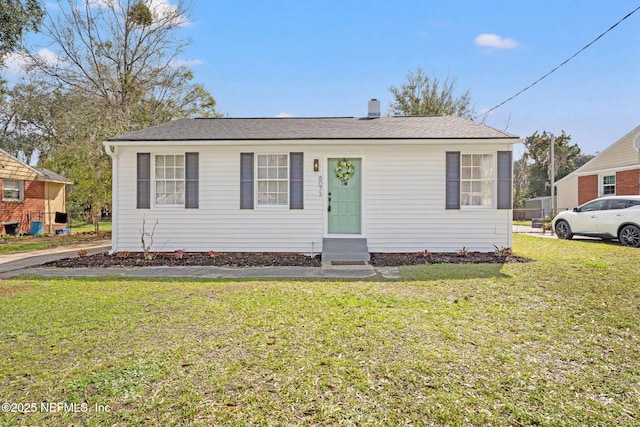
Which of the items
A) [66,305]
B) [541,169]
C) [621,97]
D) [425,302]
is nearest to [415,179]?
[425,302]

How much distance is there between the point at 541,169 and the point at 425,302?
35.6 meters

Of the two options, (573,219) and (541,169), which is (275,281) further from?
(541,169)

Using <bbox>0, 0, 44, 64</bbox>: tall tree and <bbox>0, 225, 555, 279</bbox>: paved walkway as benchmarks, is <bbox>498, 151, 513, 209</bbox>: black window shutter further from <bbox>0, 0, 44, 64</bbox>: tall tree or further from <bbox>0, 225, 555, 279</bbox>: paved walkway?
<bbox>0, 0, 44, 64</bbox>: tall tree

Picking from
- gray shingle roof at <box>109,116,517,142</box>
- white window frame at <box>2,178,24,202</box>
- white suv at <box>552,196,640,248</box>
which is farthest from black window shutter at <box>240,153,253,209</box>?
white window frame at <box>2,178,24,202</box>

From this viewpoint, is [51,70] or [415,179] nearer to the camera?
[415,179]

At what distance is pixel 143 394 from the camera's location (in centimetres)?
240

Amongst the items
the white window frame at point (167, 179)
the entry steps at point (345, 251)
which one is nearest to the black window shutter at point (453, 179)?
the entry steps at point (345, 251)

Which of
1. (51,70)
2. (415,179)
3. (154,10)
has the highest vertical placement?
(154,10)

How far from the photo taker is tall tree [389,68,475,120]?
23969 mm

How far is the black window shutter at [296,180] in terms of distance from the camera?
866 cm

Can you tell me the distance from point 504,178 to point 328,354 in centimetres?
732

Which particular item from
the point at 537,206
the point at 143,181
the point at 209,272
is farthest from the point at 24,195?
the point at 537,206

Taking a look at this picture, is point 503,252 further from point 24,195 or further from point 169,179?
point 24,195

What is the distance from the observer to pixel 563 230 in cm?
1197
